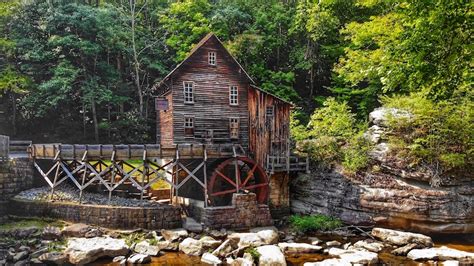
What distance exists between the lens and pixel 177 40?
2842 centimetres

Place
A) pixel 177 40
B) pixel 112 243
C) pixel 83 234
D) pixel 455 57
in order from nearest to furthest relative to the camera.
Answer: pixel 455 57
pixel 112 243
pixel 83 234
pixel 177 40

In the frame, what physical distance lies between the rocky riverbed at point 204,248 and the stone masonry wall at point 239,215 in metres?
0.89

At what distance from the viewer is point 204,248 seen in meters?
13.1

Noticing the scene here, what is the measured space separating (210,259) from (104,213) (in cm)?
538

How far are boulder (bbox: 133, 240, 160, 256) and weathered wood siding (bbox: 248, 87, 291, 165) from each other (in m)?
8.12

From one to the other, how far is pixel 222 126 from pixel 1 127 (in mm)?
17066

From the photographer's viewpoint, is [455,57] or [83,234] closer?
[455,57]

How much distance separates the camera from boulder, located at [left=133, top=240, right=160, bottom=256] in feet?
41.6

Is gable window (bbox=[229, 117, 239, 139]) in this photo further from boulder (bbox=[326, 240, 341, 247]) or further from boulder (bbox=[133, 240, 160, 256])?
boulder (bbox=[133, 240, 160, 256])

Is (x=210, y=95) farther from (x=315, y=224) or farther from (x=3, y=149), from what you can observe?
(x=3, y=149)

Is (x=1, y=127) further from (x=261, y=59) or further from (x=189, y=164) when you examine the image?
(x=261, y=59)

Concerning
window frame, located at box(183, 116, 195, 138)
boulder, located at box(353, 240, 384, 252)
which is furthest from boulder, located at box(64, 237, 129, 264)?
boulder, located at box(353, 240, 384, 252)

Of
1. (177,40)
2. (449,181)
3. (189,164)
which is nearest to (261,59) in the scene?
(177,40)

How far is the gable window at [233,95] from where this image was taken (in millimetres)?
20531
